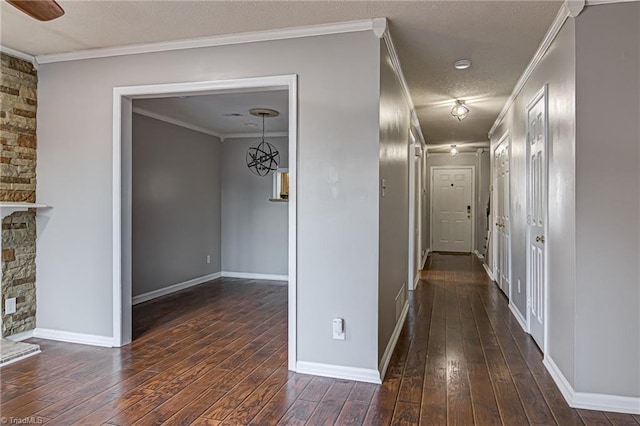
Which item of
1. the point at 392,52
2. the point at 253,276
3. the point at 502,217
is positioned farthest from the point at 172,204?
the point at 502,217

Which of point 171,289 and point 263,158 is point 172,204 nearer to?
point 171,289

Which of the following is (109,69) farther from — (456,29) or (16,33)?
(456,29)

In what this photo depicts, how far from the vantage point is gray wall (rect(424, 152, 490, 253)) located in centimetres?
947

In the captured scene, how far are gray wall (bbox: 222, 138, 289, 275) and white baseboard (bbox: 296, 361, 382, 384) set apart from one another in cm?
373

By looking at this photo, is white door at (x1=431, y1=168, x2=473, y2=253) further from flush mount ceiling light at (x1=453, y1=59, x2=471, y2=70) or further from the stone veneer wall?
A: the stone veneer wall

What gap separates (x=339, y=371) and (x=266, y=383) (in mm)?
492

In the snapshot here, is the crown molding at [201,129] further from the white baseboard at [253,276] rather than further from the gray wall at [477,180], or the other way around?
the gray wall at [477,180]

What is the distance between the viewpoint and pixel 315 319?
2.98 meters

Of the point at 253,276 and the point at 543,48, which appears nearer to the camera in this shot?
the point at 543,48

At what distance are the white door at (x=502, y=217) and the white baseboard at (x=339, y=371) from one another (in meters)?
2.83

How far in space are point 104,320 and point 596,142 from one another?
147 inches

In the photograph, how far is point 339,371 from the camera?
292 centimetres

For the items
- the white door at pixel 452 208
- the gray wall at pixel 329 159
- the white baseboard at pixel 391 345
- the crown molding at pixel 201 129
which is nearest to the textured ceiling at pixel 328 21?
the gray wall at pixel 329 159

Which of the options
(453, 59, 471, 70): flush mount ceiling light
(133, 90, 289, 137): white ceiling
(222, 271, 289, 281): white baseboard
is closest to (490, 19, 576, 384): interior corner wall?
(453, 59, 471, 70): flush mount ceiling light
